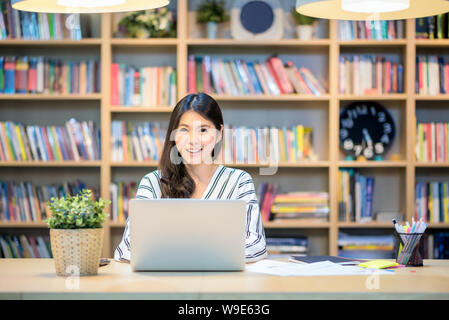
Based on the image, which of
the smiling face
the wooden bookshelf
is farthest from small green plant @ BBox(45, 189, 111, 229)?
the wooden bookshelf

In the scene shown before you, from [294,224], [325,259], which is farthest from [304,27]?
[325,259]

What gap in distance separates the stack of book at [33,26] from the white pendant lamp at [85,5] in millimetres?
1802

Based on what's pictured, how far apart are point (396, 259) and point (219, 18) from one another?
2360 millimetres

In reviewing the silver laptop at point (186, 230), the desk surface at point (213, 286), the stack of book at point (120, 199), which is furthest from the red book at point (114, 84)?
the silver laptop at point (186, 230)

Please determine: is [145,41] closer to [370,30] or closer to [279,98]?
[279,98]

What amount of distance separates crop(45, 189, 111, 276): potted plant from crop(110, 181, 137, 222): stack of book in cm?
215

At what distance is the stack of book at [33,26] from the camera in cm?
408

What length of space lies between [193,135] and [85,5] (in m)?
0.73

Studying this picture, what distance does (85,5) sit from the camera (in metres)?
2.30

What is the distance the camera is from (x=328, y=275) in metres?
1.96

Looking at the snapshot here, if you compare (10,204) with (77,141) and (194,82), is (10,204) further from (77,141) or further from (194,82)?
(194,82)

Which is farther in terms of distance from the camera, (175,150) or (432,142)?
(432,142)
